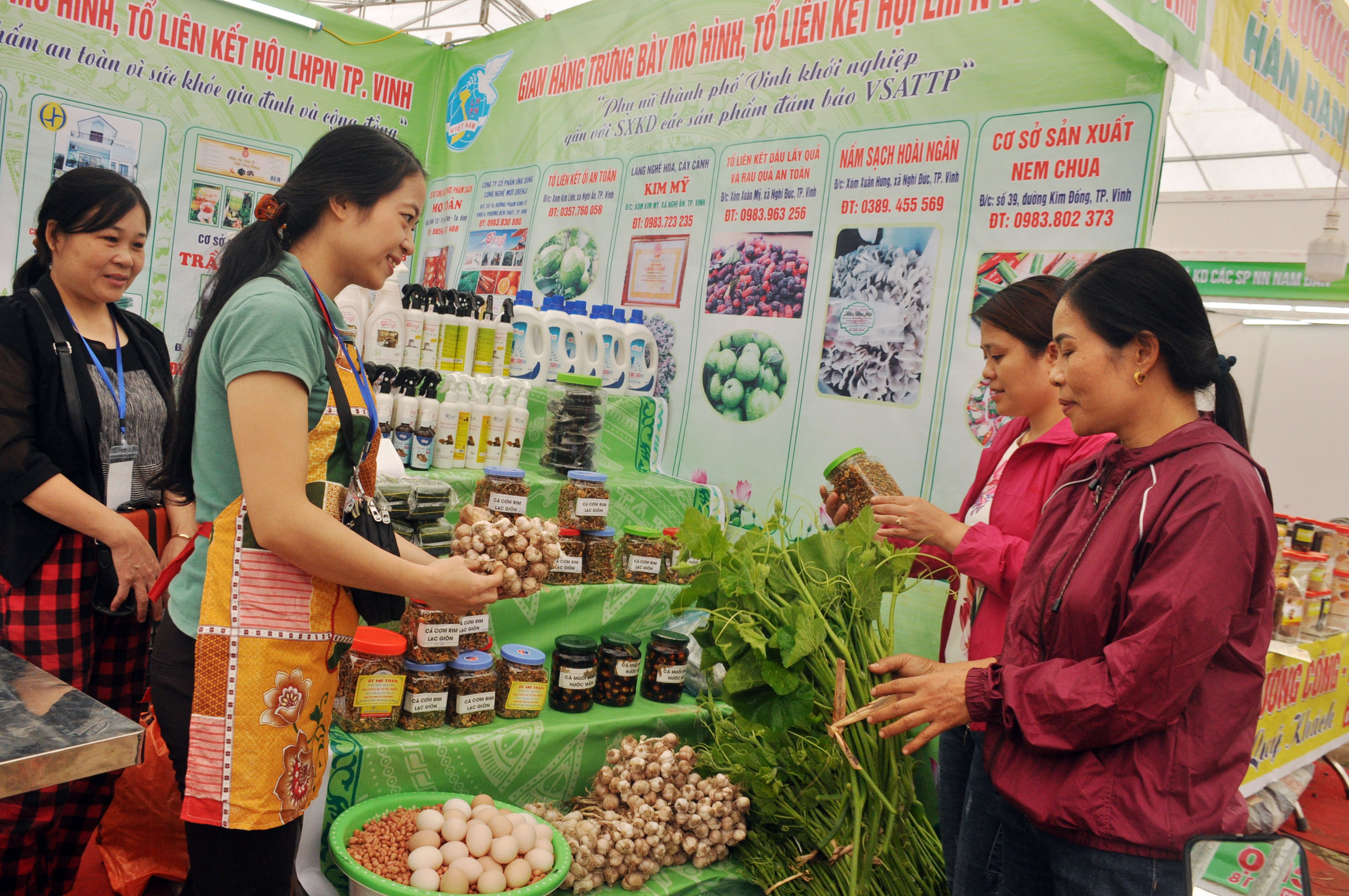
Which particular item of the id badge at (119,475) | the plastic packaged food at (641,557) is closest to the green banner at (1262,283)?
the plastic packaged food at (641,557)

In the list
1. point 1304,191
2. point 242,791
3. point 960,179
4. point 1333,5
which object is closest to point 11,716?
point 242,791

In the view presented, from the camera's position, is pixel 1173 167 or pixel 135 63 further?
pixel 1173 167

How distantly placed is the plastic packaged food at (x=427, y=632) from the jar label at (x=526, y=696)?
220 millimetres

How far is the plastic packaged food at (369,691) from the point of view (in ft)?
6.87

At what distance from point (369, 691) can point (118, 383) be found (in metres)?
0.92

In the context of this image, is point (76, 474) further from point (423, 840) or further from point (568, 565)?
point (568, 565)

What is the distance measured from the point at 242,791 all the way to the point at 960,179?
2.69 metres

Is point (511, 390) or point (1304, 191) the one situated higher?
point (1304, 191)

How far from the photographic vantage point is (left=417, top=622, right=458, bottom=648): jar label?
7.11ft

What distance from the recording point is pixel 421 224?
5613mm

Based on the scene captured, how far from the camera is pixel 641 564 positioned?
2.82 metres

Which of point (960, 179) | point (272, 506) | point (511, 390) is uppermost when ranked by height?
point (960, 179)

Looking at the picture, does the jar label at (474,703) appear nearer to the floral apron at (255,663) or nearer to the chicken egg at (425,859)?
the chicken egg at (425,859)

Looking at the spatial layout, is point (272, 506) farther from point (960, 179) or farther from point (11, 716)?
point (960, 179)
